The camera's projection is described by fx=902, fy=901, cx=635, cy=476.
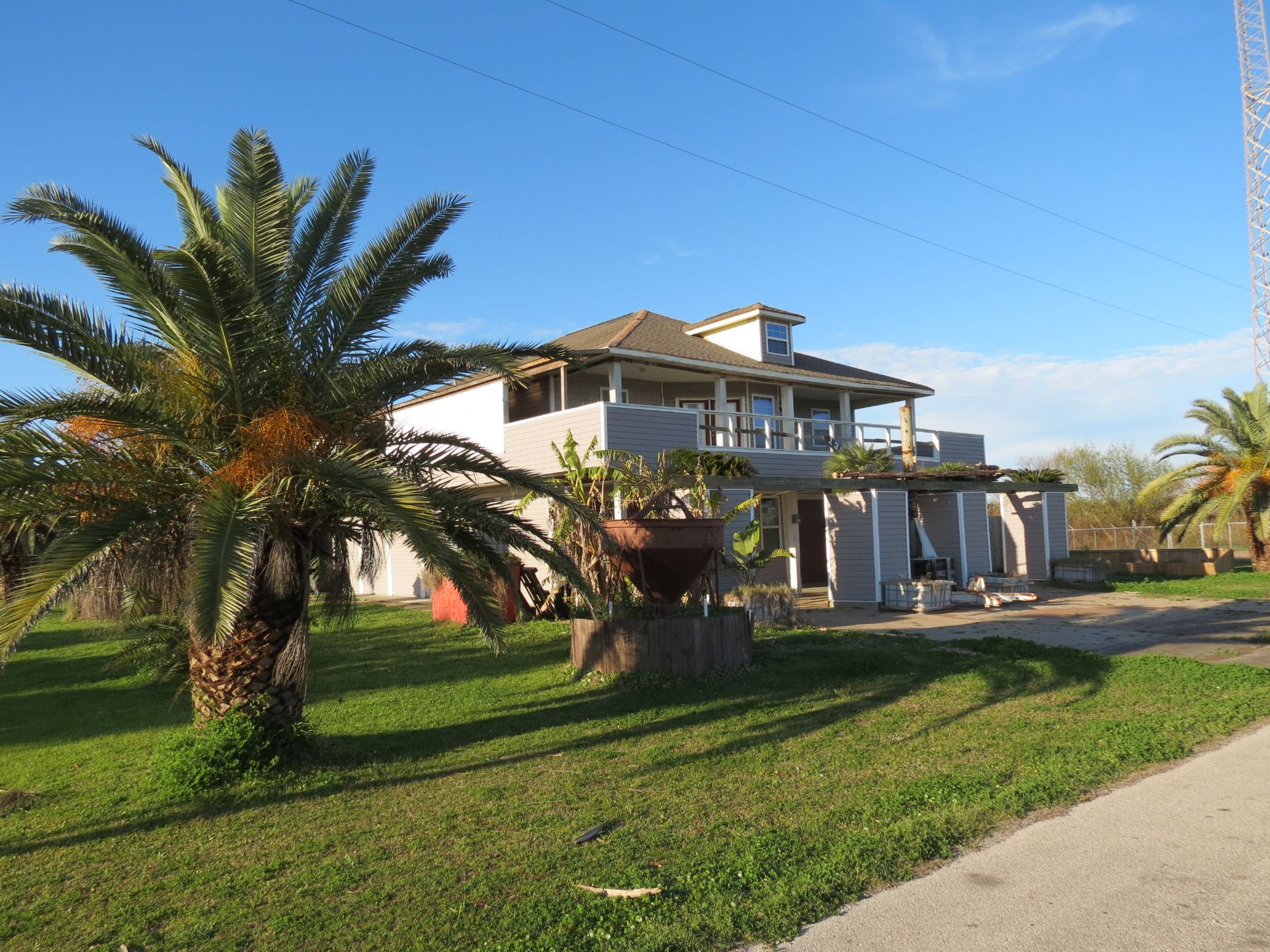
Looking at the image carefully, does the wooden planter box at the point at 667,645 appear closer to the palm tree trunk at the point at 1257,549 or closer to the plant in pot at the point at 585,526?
the plant in pot at the point at 585,526

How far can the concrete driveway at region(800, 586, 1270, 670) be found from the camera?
41.5 ft

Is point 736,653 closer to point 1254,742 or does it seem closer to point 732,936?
point 1254,742

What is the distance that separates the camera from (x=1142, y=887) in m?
4.58

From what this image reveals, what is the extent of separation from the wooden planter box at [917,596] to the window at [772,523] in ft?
13.3

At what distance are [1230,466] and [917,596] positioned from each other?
14.4 m

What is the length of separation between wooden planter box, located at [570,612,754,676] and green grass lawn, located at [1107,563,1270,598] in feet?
45.1

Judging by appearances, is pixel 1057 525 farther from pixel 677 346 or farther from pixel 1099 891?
pixel 1099 891

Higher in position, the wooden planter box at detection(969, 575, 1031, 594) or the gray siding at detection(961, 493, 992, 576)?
the gray siding at detection(961, 493, 992, 576)

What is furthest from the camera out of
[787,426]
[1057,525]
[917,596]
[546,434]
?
[1057,525]

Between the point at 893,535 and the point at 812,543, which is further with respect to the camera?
the point at 812,543

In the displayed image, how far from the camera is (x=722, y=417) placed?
22.8 m

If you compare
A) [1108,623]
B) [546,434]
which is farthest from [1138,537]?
[546,434]

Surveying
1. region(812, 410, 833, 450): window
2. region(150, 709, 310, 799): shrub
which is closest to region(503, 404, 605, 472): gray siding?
region(812, 410, 833, 450): window

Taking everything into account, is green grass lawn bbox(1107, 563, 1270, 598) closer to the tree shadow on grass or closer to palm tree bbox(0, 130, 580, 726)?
the tree shadow on grass
